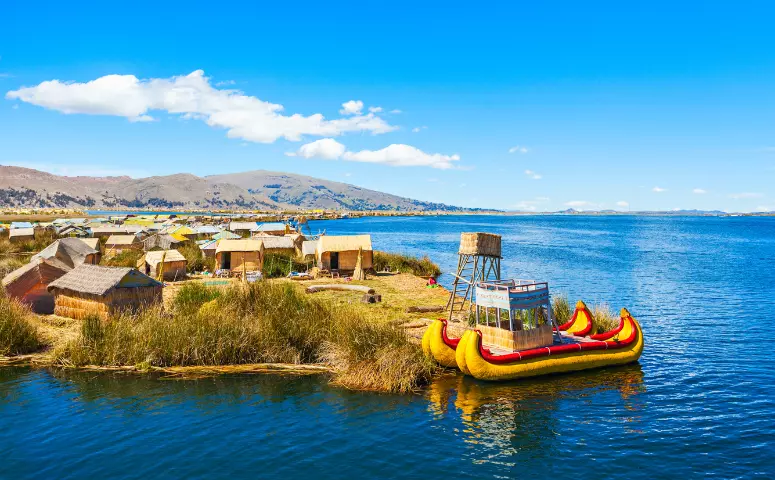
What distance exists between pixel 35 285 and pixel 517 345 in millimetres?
21349

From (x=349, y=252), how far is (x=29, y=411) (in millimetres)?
26199

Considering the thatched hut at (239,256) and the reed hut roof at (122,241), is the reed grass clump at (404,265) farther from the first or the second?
the reed hut roof at (122,241)

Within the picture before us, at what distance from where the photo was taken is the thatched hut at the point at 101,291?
70.9 ft

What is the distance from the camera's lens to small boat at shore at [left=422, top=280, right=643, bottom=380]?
16547 mm

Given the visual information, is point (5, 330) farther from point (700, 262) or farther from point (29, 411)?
point (700, 262)

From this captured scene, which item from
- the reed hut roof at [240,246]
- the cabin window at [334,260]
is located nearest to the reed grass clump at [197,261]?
the reed hut roof at [240,246]

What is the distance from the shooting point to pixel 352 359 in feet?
54.3

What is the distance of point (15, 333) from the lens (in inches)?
729

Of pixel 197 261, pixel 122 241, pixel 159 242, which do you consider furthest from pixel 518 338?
pixel 122 241

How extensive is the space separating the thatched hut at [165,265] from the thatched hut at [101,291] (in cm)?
1130

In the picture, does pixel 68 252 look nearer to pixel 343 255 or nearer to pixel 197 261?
pixel 197 261

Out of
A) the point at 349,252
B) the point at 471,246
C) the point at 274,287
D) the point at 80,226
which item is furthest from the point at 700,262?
the point at 80,226

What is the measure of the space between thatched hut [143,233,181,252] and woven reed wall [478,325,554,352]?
36263 millimetres

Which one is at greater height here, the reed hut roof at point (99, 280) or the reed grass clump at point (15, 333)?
the reed hut roof at point (99, 280)
